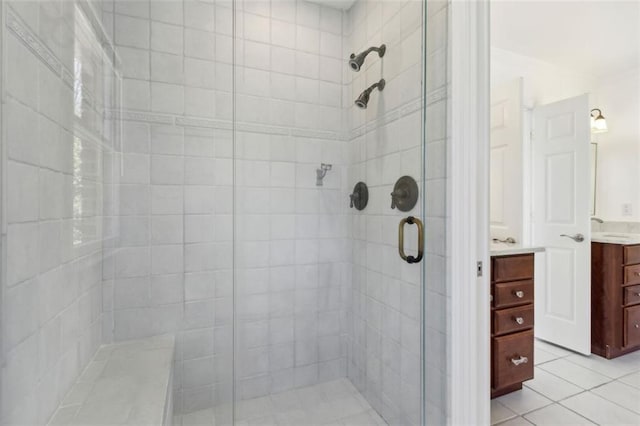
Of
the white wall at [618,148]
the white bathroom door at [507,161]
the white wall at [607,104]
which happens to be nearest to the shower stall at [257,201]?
the white bathroom door at [507,161]

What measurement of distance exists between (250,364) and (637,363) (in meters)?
2.67

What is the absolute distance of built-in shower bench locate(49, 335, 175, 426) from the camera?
93 centimetres

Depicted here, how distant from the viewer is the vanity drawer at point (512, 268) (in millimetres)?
1726

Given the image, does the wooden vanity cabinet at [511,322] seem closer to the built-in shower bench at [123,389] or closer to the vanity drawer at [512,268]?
the vanity drawer at [512,268]

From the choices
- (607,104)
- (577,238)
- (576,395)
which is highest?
(607,104)

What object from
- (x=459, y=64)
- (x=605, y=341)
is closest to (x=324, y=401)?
(x=459, y=64)

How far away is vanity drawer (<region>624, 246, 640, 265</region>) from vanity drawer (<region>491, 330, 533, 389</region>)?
3.79 ft

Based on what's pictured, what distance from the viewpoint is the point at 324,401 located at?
1586 millimetres

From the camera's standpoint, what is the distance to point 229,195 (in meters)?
1.56

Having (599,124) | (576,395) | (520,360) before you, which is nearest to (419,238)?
(520,360)

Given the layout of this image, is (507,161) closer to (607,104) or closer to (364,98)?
(364,98)

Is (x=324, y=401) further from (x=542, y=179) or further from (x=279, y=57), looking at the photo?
(x=542, y=179)

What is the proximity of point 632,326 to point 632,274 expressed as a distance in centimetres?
38

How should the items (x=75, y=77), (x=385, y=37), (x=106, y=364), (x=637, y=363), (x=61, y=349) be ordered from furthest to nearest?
(x=637, y=363)
(x=385, y=37)
(x=106, y=364)
(x=75, y=77)
(x=61, y=349)
